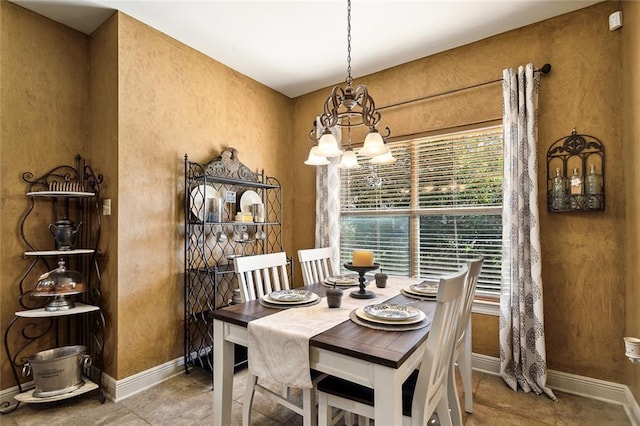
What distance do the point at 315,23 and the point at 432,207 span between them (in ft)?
6.19

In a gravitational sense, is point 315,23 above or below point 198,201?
above

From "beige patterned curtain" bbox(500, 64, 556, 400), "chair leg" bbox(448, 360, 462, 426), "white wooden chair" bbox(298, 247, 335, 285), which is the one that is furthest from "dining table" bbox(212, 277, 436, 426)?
"beige patterned curtain" bbox(500, 64, 556, 400)

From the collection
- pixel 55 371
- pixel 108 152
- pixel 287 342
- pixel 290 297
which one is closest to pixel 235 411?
pixel 290 297

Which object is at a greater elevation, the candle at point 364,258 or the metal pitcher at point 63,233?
the metal pitcher at point 63,233

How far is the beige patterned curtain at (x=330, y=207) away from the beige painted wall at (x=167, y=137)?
113cm

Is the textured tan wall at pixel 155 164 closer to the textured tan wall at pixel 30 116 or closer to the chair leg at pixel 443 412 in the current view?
the textured tan wall at pixel 30 116

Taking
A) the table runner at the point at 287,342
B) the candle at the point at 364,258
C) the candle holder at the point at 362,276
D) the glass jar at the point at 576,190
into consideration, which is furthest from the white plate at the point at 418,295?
the glass jar at the point at 576,190

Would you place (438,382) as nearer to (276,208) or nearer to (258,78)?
(276,208)

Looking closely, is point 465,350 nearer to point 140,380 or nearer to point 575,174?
point 575,174

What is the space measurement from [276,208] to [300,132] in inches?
39.4

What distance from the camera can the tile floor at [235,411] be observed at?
198cm

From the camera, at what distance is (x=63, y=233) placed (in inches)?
89.7

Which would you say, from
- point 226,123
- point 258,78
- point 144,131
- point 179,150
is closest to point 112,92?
point 144,131

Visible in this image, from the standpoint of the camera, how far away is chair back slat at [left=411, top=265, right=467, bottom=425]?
47.4 inches
